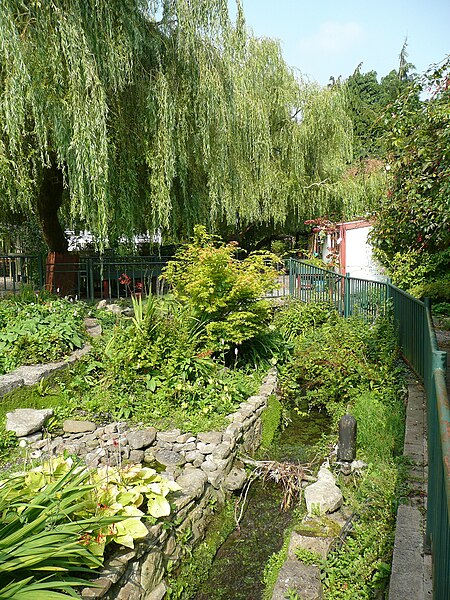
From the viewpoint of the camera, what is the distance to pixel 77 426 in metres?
5.12

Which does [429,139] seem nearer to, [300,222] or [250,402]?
[250,402]

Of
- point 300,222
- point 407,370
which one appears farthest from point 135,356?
point 300,222

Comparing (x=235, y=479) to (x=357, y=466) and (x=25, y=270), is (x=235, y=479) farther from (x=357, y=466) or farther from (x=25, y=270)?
(x=25, y=270)

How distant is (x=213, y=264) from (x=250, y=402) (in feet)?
6.79

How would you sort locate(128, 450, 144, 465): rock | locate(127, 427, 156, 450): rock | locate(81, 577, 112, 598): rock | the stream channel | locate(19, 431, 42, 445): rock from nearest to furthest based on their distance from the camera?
locate(81, 577, 112, 598): rock < the stream channel < locate(128, 450, 144, 465): rock < locate(19, 431, 42, 445): rock < locate(127, 427, 156, 450): rock

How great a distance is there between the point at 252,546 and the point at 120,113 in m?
6.64

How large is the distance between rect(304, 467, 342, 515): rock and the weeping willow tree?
15.6ft

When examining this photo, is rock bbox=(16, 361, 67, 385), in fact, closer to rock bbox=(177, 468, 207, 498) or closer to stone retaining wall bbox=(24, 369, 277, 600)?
stone retaining wall bbox=(24, 369, 277, 600)

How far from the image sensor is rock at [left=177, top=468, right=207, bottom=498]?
13.9 feet

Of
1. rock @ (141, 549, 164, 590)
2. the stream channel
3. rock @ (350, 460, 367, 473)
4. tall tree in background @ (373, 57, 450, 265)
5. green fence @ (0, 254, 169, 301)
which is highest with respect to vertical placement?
tall tree in background @ (373, 57, 450, 265)

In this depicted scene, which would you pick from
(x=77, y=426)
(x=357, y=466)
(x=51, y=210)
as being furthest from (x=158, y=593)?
(x=51, y=210)

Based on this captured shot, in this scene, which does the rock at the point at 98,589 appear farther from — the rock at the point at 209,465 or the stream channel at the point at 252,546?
the rock at the point at 209,465

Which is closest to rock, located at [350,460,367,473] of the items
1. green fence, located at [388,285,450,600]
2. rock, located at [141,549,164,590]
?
green fence, located at [388,285,450,600]

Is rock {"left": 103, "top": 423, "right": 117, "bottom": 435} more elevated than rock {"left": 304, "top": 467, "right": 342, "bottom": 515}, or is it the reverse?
rock {"left": 103, "top": 423, "right": 117, "bottom": 435}
